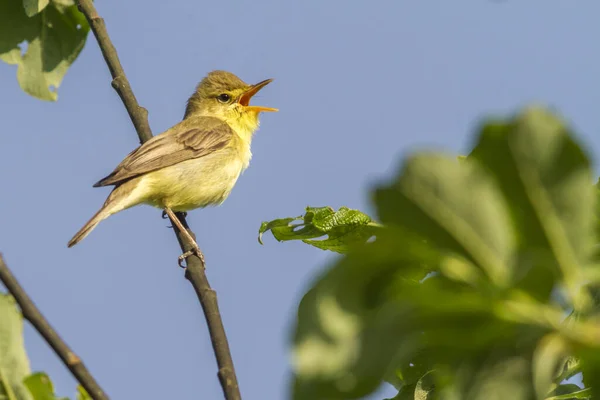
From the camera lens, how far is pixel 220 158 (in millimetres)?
7520

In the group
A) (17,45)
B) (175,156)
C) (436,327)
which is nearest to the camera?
(436,327)

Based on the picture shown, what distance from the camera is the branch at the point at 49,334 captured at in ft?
5.29

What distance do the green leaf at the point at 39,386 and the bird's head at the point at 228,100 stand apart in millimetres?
6901

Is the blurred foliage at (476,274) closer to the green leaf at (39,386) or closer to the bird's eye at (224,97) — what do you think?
the green leaf at (39,386)

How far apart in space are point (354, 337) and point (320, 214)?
1585mm

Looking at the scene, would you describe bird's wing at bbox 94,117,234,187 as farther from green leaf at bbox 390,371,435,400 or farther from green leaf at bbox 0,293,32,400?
green leaf at bbox 0,293,32,400

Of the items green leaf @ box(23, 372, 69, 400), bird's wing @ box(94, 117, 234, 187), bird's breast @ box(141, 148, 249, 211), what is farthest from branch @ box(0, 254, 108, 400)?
bird's breast @ box(141, 148, 249, 211)

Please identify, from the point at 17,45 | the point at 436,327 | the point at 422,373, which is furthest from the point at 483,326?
the point at 17,45

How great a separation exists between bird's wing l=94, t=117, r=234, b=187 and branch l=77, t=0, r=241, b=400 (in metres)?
1.14

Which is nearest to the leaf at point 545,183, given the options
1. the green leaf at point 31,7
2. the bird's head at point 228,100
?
the green leaf at point 31,7

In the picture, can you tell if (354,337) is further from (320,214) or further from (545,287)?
(320,214)

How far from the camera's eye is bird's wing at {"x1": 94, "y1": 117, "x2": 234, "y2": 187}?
6.70 meters

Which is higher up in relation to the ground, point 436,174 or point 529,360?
point 436,174

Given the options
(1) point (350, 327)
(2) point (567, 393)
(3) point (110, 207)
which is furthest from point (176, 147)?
(1) point (350, 327)
